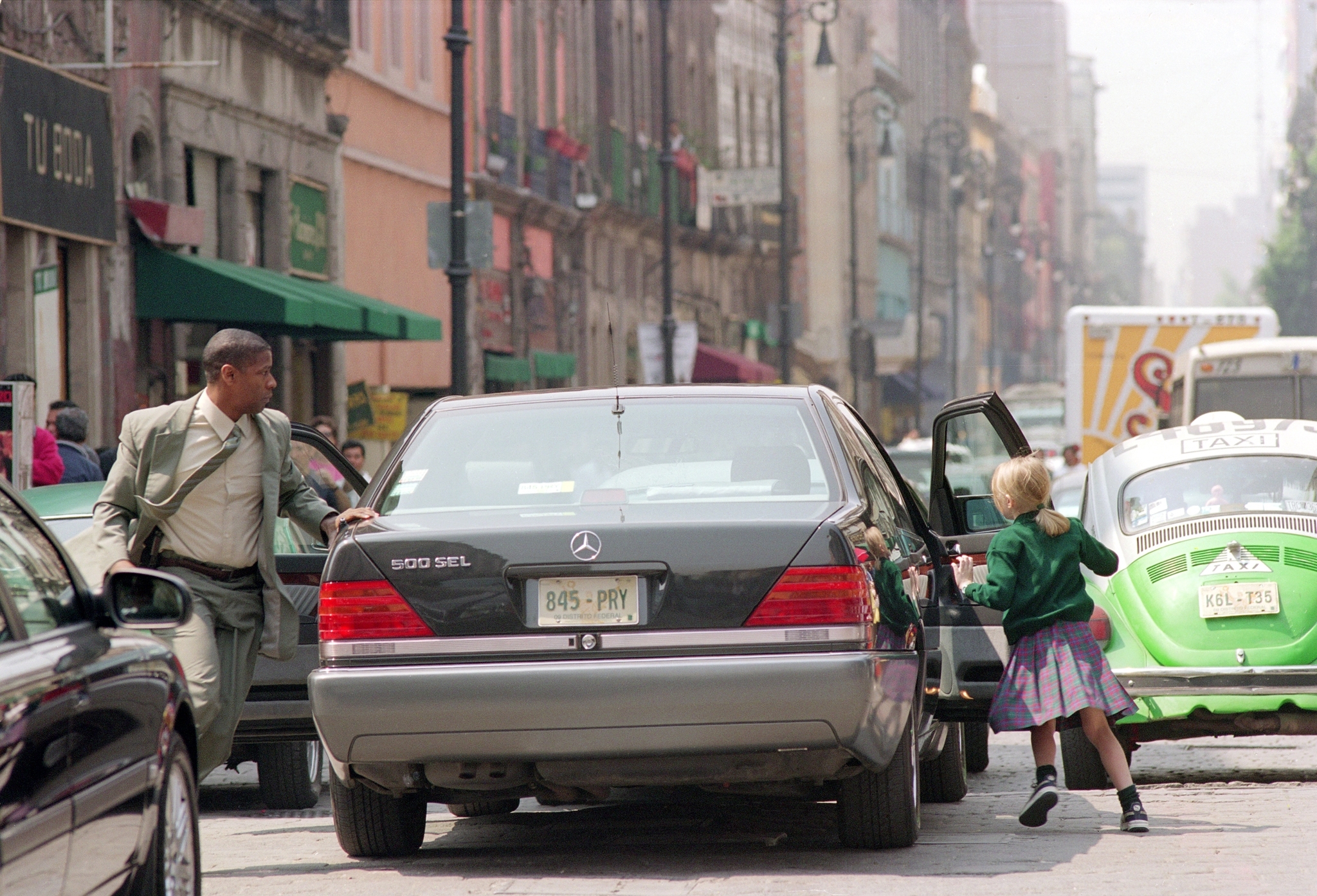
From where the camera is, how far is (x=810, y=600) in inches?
259

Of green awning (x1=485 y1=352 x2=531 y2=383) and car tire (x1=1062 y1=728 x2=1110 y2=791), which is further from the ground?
green awning (x1=485 y1=352 x2=531 y2=383)

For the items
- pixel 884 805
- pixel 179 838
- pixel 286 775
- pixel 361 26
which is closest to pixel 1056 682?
pixel 884 805

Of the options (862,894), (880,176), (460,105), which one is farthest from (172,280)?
(880,176)

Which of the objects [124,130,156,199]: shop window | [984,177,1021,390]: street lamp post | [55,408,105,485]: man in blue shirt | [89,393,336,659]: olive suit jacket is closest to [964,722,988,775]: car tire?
[89,393,336,659]: olive suit jacket

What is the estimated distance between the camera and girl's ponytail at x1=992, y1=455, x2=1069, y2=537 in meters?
7.94

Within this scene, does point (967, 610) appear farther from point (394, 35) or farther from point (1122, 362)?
point (394, 35)

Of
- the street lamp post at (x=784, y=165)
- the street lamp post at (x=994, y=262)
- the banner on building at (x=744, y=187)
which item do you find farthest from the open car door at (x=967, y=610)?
the street lamp post at (x=994, y=262)

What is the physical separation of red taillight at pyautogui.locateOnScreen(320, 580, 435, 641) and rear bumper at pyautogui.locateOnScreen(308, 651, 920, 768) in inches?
4.8

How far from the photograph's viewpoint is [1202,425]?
Result: 10.6 metres

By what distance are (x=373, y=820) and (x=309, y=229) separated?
20496mm

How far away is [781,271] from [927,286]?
5690cm

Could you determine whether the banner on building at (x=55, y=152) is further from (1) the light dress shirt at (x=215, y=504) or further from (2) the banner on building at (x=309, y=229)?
(1) the light dress shirt at (x=215, y=504)

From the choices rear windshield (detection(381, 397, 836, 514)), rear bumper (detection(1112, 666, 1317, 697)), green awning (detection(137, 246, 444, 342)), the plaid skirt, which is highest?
green awning (detection(137, 246, 444, 342))

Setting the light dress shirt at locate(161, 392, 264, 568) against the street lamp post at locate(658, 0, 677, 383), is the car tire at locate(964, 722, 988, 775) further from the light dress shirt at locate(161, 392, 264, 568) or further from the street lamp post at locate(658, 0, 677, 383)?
the street lamp post at locate(658, 0, 677, 383)
